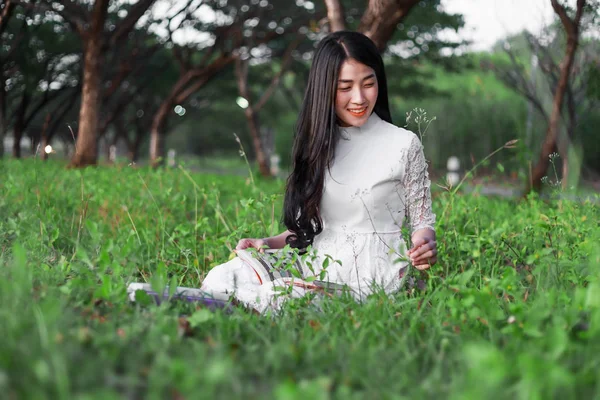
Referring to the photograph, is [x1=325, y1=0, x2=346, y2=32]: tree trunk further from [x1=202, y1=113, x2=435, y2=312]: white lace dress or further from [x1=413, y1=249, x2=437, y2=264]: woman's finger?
[x1=413, y1=249, x2=437, y2=264]: woman's finger

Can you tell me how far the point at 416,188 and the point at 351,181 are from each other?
30 centimetres

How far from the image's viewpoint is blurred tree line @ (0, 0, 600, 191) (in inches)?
287

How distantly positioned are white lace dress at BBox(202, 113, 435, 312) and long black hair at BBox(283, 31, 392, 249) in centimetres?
6

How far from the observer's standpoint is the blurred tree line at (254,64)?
7285 millimetres

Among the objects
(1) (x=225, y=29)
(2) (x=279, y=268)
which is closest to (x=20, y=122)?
(1) (x=225, y=29)

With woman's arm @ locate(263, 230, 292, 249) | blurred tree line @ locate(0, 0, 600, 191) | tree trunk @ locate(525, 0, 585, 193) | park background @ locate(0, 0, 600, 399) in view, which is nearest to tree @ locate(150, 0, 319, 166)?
blurred tree line @ locate(0, 0, 600, 191)

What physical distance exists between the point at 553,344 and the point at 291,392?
74 cm

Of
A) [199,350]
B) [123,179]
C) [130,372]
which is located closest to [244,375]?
[199,350]

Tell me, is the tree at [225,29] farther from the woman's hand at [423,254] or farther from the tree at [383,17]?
the woman's hand at [423,254]

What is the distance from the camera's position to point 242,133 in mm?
34125

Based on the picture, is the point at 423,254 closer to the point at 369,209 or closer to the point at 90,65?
the point at 369,209

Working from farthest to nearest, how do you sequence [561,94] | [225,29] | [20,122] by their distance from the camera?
[20,122]
[225,29]
[561,94]

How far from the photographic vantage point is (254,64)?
20.2 m

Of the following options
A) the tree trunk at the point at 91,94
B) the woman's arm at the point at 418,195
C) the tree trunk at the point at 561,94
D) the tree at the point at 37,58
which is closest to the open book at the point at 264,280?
the woman's arm at the point at 418,195
